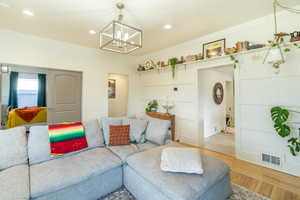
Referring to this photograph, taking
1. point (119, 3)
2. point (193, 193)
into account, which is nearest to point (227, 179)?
point (193, 193)

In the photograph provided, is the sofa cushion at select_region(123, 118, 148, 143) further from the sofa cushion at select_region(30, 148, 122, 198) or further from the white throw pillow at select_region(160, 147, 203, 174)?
the white throw pillow at select_region(160, 147, 203, 174)

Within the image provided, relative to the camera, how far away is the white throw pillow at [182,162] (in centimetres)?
150

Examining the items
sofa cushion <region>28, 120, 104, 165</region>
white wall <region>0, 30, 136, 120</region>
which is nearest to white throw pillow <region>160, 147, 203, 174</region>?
sofa cushion <region>28, 120, 104, 165</region>

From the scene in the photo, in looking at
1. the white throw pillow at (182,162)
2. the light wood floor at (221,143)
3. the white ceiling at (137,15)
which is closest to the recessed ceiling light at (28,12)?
the white ceiling at (137,15)

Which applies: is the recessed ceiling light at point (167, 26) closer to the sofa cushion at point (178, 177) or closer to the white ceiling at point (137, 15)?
A: the white ceiling at point (137, 15)

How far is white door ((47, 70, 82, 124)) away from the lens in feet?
11.9

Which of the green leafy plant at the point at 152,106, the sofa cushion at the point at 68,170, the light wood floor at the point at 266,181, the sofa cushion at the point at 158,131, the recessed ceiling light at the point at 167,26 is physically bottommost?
the light wood floor at the point at 266,181

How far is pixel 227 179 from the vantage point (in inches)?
67.5

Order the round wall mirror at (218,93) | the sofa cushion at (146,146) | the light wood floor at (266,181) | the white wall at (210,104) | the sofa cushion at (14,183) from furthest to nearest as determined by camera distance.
Result: the round wall mirror at (218,93), the white wall at (210,104), the sofa cushion at (146,146), the light wood floor at (266,181), the sofa cushion at (14,183)

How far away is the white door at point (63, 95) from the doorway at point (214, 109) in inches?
140

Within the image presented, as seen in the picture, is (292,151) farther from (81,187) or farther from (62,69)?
(62,69)

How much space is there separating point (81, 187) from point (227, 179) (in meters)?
1.81

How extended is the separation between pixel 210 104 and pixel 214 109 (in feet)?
1.16

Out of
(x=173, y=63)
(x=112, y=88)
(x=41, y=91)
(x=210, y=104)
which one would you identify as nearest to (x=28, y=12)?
(x=173, y=63)
